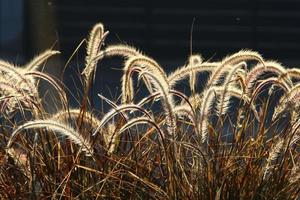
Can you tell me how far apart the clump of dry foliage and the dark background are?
461 inches

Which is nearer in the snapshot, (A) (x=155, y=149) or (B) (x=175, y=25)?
(A) (x=155, y=149)

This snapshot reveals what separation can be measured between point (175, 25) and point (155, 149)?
40.2 ft

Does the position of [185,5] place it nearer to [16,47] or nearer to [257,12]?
[257,12]

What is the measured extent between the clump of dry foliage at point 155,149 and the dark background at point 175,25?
1170cm

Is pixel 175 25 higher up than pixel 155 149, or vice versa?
pixel 155 149

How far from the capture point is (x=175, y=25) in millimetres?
15961

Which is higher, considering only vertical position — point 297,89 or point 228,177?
point 297,89

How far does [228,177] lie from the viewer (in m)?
3.61

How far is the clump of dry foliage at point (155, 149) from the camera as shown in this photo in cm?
355

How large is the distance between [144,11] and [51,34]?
1669 mm

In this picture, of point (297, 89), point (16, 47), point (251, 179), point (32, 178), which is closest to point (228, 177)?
point (251, 179)

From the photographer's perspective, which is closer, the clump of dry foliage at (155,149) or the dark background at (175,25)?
the clump of dry foliage at (155,149)

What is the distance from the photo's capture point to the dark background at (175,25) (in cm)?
1573

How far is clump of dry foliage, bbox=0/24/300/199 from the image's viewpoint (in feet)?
11.7
